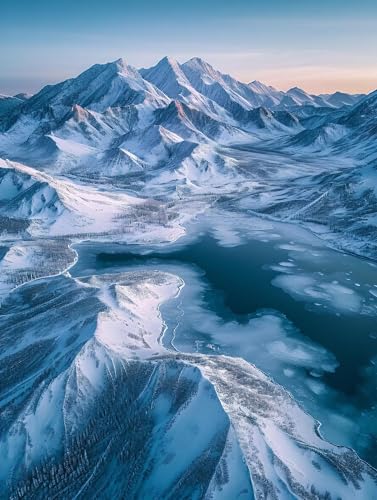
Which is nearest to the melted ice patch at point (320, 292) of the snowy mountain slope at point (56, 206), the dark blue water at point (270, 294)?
the dark blue water at point (270, 294)

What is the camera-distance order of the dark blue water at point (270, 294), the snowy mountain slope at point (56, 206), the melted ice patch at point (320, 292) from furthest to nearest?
the snowy mountain slope at point (56, 206), the melted ice patch at point (320, 292), the dark blue water at point (270, 294)

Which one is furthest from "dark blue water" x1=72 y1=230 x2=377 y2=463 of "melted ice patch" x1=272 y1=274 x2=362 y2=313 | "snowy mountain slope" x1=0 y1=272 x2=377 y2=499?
"snowy mountain slope" x1=0 y1=272 x2=377 y2=499

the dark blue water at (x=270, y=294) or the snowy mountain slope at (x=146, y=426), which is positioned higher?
the snowy mountain slope at (x=146, y=426)

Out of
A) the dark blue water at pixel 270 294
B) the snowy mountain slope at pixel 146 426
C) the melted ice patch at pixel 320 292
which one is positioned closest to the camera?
the snowy mountain slope at pixel 146 426

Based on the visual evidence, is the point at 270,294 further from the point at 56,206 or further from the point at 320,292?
the point at 56,206

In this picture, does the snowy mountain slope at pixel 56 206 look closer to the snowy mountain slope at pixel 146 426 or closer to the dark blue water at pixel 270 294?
the dark blue water at pixel 270 294

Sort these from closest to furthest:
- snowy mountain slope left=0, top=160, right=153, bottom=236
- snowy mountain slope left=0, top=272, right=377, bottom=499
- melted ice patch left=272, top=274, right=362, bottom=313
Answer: snowy mountain slope left=0, top=272, right=377, bottom=499 < melted ice patch left=272, top=274, right=362, bottom=313 < snowy mountain slope left=0, top=160, right=153, bottom=236

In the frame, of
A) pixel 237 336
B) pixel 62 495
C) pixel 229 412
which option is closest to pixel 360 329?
pixel 237 336

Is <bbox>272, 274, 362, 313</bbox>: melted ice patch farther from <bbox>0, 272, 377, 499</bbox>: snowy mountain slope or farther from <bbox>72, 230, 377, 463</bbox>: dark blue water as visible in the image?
<bbox>0, 272, 377, 499</bbox>: snowy mountain slope

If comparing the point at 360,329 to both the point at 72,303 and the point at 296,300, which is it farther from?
the point at 72,303

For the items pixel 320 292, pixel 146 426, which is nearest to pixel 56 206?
pixel 320 292
